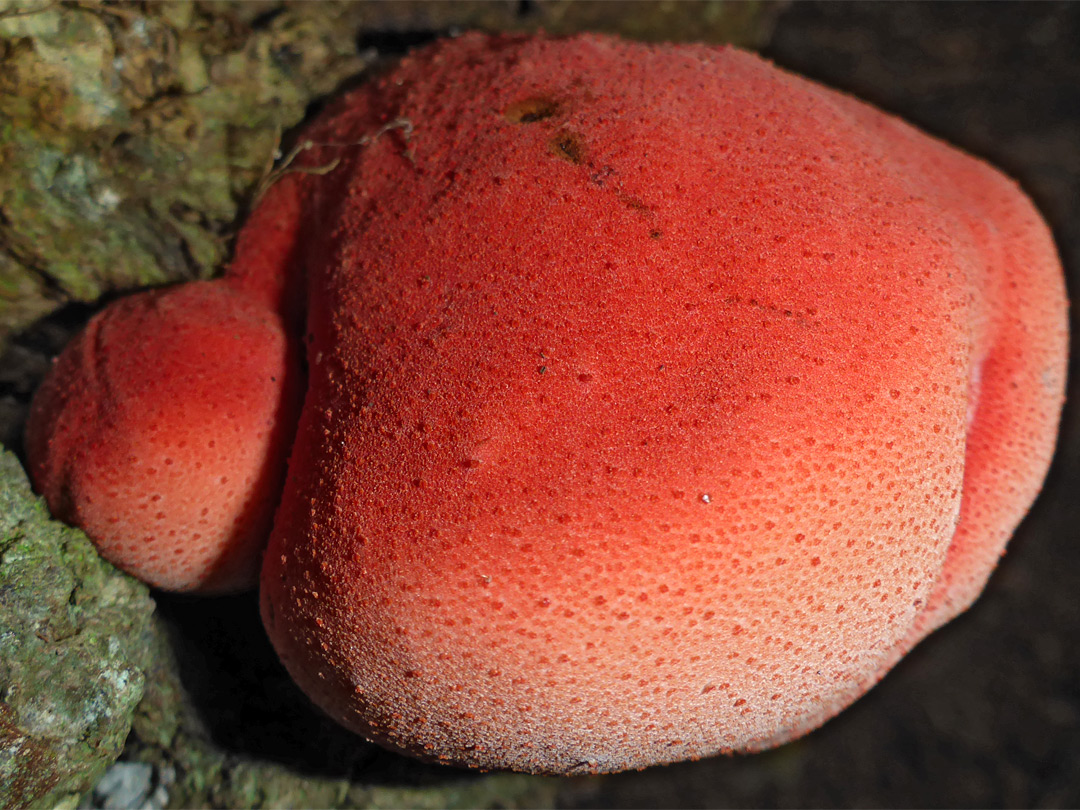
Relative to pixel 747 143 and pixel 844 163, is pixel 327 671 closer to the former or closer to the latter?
pixel 747 143

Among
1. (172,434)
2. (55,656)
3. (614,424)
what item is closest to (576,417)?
(614,424)

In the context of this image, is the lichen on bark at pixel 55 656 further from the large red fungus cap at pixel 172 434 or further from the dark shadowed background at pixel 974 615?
the dark shadowed background at pixel 974 615

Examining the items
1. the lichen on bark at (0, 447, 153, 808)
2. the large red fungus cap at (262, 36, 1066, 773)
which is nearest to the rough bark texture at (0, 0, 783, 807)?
the lichen on bark at (0, 447, 153, 808)

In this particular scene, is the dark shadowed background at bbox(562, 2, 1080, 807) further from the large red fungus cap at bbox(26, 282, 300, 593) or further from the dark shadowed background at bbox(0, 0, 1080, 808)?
the large red fungus cap at bbox(26, 282, 300, 593)

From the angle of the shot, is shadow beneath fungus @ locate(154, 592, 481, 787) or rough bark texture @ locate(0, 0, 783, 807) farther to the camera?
shadow beneath fungus @ locate(154, 592, 481, 787)

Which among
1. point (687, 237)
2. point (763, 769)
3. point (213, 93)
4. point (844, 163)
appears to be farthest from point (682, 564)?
point (763, 769)

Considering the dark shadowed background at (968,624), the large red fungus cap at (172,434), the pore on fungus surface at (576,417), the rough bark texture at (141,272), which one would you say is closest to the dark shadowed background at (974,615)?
the dark shadowed background at (968,624)
